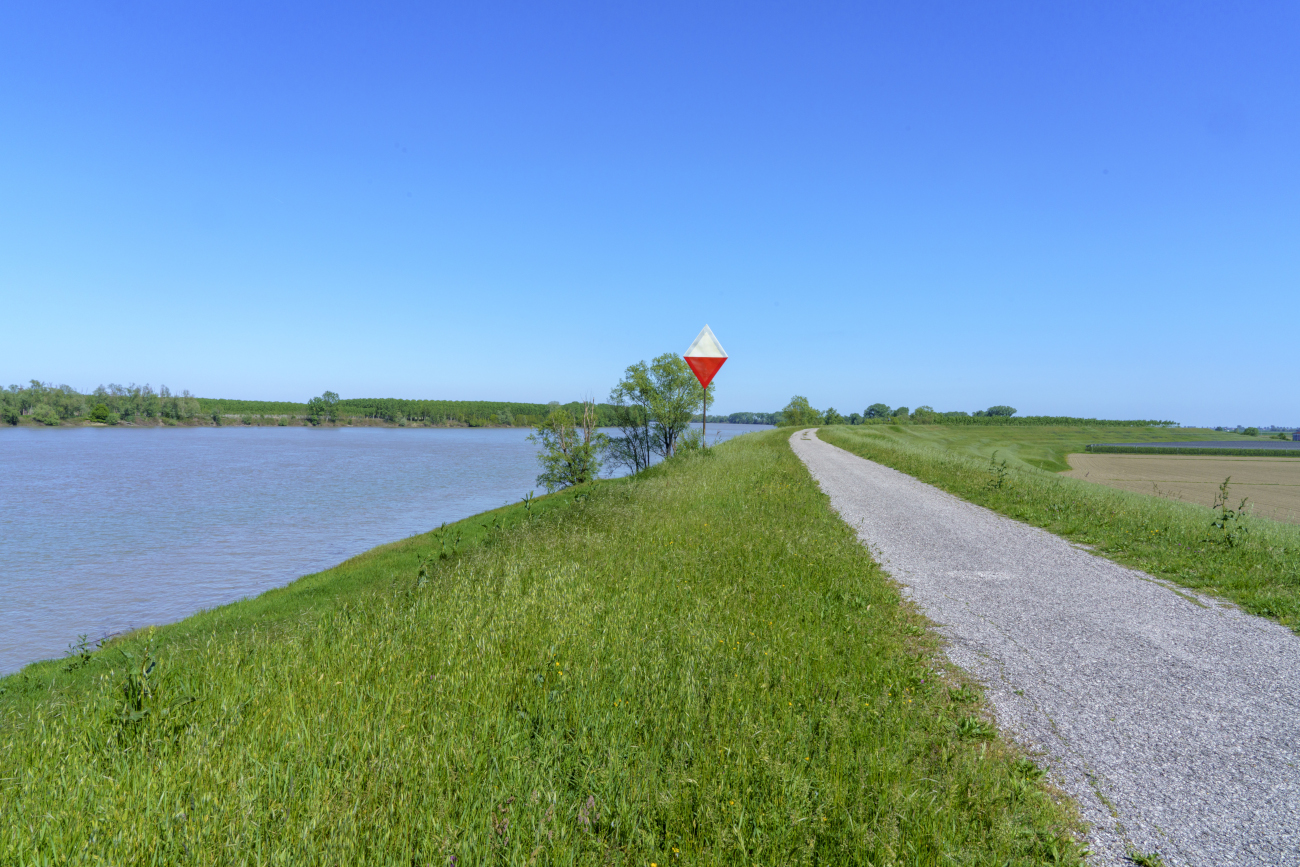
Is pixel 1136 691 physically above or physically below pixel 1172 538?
below

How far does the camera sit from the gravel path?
3227 millimetres

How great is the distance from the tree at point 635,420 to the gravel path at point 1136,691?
5108 centimetres

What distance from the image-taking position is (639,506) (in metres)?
13.6

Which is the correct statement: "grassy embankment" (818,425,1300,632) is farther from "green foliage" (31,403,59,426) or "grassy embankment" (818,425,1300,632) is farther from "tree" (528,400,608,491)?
"green foliage" (31,403,59,426)

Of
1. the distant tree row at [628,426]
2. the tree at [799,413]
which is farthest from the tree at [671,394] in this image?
the tree at [799,413]

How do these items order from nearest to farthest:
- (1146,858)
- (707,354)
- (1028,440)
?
1. (1146,858)
2. (707,354)
3. (1028,440)

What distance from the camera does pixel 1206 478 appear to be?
39625 mm

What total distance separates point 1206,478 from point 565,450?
47.7 metres

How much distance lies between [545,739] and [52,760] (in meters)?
3.47

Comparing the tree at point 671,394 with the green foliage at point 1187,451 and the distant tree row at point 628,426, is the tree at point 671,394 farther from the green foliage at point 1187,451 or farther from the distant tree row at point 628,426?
the green foliage at point 1187,451

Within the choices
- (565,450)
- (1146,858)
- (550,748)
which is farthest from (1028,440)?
(550,748)

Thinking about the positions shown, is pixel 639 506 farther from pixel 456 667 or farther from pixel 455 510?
pixel 455 510

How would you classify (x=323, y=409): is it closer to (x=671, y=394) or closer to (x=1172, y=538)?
(x=671, y=394)

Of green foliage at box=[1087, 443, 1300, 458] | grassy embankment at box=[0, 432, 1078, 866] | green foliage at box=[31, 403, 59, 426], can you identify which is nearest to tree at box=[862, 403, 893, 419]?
green foliage at box=[1087, 443, 1300, 458]
